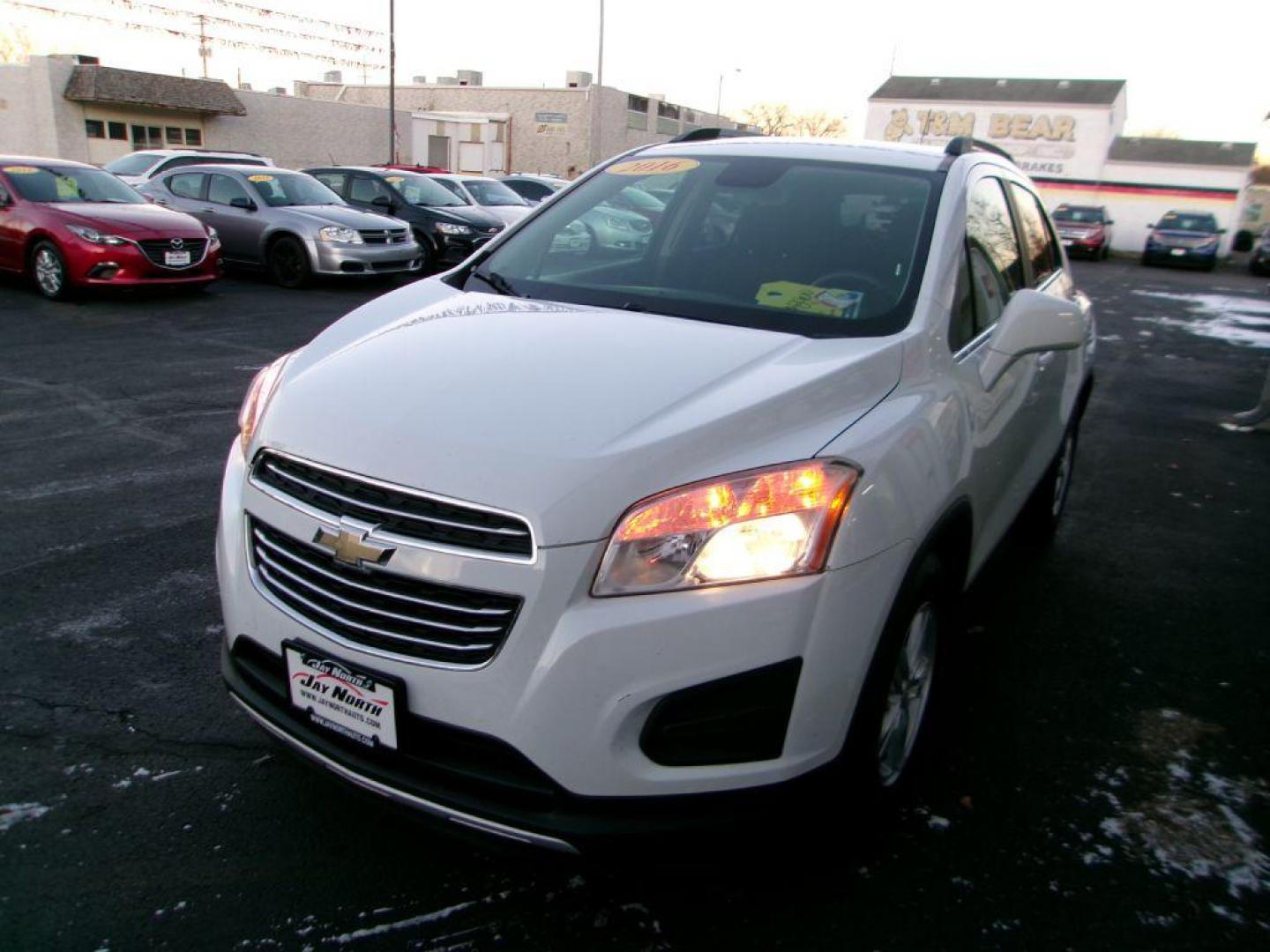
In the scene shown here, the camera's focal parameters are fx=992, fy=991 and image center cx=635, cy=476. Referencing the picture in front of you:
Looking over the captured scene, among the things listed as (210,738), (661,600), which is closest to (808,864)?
(661,600)

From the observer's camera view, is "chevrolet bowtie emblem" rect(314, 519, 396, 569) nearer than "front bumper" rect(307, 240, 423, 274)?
Yes

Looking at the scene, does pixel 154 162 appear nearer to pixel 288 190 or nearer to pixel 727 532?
pixel 288 190

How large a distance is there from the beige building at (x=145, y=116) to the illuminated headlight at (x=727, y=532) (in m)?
40.3

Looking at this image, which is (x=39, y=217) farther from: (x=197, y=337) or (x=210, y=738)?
(x=210, y=738)

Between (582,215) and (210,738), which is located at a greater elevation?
(582,215)

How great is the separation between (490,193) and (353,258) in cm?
543

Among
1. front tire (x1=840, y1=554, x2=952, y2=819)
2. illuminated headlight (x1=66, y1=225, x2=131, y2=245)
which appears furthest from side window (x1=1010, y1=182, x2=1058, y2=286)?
illuminated headlight (x1=66, y1=225, x2=131, y2=245)

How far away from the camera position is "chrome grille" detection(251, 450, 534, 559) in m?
1.99

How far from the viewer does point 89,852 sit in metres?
2.50

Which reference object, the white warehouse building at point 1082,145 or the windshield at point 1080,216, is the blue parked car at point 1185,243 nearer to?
the windshield at point 1080,216

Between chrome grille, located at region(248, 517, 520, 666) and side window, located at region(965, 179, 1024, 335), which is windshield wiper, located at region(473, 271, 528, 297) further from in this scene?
side window, located at region(965, 179, 1024, 335)

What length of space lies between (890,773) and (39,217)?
1148cm

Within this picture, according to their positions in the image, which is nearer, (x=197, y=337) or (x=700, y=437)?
(x=700, y=437)

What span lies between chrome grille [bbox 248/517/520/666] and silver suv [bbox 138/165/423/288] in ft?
37.6
